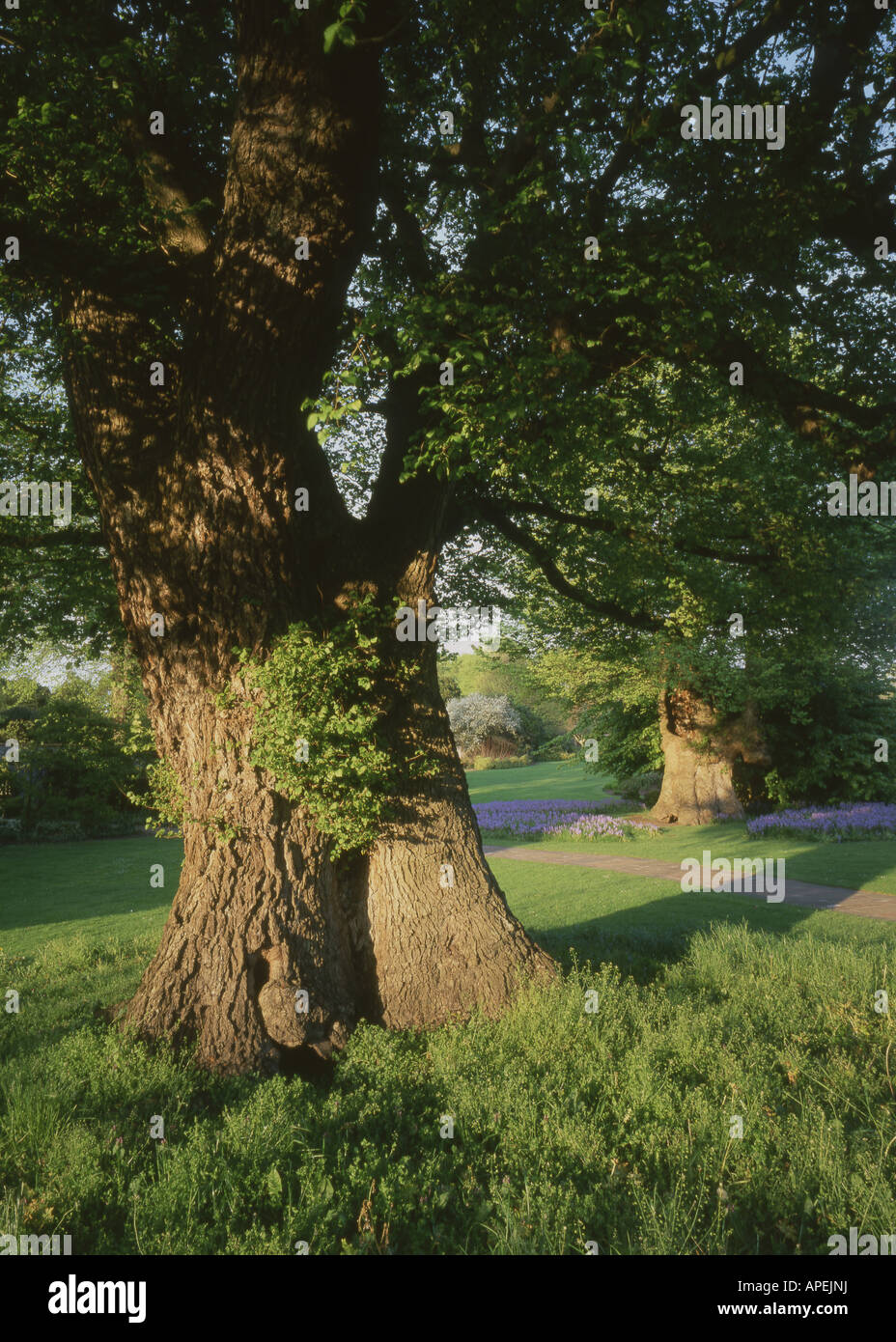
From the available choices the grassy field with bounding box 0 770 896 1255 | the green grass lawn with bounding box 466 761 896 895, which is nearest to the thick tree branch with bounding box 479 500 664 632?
the grassy field with bounding box 0 770 896 1255

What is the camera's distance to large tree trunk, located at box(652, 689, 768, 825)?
22.0 metres

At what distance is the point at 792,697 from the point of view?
21062mm

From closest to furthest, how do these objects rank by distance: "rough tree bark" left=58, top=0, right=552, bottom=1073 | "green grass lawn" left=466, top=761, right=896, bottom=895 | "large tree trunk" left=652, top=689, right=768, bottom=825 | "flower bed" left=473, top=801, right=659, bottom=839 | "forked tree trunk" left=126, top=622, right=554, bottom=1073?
"rough tree bark" left=58, top=0, right=552, bottom=1073 < "forked tree trunk" left=126, top=622, right=554, bottom=1073 < "green grass lawn" left=466, top=761, right=896, bottom=895 < "flower bed" left=473, top=801, right=659, bottom=839 < "large tree trunk" left=652, top=689, right=768, bottom=825

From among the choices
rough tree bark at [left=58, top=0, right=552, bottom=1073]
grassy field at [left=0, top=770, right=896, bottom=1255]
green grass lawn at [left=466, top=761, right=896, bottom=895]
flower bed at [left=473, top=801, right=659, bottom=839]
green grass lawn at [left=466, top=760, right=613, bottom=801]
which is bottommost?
green grass lawn at [left=466, top=760, right=613, bottom=801]

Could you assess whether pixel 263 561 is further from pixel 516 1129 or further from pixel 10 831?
pixel 10 831

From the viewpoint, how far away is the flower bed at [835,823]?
1797 cm

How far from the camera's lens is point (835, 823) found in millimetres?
18781

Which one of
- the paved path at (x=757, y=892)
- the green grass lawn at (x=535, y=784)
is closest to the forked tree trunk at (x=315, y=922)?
the paved path at (x=757, y=892)

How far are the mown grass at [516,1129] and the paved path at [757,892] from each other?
4313 mm

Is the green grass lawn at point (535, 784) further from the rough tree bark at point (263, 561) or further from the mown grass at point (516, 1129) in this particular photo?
the mown grass at point (516, 1129)

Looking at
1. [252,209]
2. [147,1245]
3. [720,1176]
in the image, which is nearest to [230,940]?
[147,1245]

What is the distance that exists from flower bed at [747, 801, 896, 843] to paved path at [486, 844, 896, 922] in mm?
4470

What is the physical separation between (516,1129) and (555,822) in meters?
19.2

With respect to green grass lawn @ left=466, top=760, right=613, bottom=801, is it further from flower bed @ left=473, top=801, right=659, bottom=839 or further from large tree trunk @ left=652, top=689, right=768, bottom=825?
large tree trunk @ left=652, top=689, right=768, bottom=825
